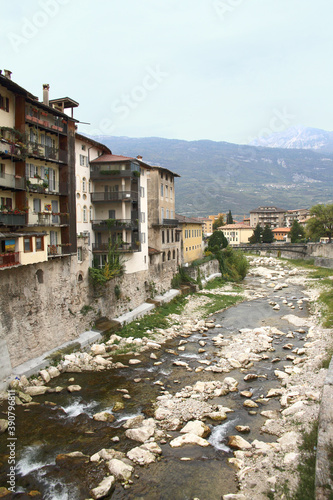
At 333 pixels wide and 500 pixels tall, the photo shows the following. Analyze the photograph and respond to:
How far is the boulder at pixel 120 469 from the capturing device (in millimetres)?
12922

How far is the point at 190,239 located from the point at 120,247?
88.7ft

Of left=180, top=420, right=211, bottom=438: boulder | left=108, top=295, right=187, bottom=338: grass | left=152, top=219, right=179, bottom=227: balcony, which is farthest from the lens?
left=152, top=219, right=179, bottom=227: balcony

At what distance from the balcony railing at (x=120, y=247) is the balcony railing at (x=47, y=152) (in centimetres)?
934

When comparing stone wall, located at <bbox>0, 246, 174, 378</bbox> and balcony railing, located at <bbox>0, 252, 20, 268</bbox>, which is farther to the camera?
stone wall, located at <bbox>0, 246, 174, 378</bbox>

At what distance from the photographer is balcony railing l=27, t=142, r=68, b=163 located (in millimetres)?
23719

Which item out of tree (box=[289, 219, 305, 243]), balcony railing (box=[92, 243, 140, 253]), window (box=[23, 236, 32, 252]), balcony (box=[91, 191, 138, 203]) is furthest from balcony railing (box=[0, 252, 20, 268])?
tree (box=[289, 219, 305, 243])

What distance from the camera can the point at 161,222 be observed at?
148 ft

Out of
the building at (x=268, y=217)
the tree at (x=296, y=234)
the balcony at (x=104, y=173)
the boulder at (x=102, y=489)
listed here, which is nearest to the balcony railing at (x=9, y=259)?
the boulder at (x=102, y=489)

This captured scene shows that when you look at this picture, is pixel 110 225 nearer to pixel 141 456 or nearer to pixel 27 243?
pixel 27 243

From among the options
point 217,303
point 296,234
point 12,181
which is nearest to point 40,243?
point 12,181

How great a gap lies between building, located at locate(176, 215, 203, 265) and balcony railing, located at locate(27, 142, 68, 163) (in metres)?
29.4

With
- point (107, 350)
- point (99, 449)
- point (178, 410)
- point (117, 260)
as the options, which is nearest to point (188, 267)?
point (117, 260)

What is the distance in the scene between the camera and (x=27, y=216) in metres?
23.1

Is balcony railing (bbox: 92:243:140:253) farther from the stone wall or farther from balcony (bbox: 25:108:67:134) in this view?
balcony (bbox: 25:108:67:134)
